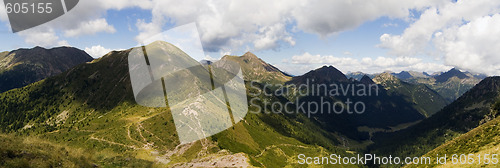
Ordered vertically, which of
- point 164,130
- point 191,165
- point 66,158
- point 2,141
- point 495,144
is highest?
point 2,141

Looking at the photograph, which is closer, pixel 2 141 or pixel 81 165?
pixel 2 141

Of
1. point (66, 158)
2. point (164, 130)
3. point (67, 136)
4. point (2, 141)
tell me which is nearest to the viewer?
→ point (2, 141)

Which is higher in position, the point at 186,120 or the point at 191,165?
the point at 186,120

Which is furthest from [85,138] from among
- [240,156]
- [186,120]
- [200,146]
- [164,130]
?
[240,156]

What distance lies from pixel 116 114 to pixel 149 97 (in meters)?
30.4

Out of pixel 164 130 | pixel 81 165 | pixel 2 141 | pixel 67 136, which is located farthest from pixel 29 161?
pixel 67 136

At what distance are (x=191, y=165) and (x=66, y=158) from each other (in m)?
74.3

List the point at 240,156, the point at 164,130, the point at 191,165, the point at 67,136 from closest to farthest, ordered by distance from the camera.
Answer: the point at 191,165 → the point at 240,156 → the point at 164,130 → the point at 67,136

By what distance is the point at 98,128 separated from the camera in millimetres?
168500

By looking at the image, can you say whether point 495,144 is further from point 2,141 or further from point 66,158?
point 2,141

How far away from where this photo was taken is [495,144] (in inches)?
3625

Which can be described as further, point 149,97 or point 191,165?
point 149,97

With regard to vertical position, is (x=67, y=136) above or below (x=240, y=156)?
above

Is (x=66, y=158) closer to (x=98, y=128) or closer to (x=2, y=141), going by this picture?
(x=2, y=141)
